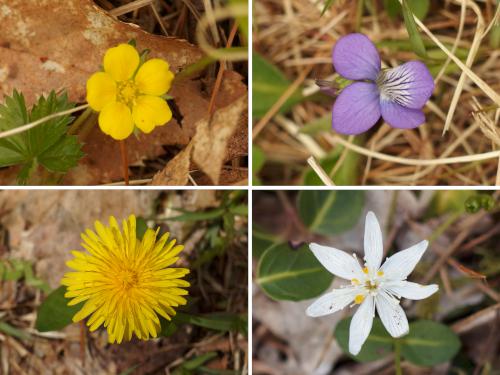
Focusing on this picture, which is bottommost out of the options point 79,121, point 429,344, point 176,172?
point 429,344

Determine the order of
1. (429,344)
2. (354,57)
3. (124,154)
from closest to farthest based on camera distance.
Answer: (354,57) → (124,154) → (429,344)

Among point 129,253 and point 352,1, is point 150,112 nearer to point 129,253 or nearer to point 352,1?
point 129,253

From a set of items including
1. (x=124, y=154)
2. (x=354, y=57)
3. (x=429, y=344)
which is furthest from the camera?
(x=429, y=344)

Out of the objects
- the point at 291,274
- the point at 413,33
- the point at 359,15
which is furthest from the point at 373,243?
the point at 359,15

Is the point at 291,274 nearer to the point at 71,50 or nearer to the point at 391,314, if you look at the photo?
the point at 391,314

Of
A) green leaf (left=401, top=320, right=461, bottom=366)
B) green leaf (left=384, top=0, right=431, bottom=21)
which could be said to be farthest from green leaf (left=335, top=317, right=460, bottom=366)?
green leaf (left=384, top=0, right=431, bottom=21)

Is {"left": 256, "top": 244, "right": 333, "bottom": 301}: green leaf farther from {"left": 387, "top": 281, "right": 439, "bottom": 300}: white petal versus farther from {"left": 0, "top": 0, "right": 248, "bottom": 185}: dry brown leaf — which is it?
{"left": 0, "top": 0, "right": 248, "bottom": 185}: dry brown leaf

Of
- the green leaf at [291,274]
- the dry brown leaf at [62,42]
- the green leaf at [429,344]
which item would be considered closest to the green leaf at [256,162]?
the green leaf at [291,274]
